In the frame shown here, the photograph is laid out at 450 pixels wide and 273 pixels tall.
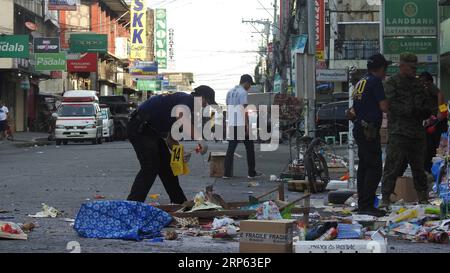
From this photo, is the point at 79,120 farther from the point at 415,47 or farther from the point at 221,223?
the point at 221,223

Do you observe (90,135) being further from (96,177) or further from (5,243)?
(5,243)

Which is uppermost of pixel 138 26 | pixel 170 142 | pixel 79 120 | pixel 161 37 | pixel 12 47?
pixel 161 37

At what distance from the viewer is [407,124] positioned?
9.89 meters

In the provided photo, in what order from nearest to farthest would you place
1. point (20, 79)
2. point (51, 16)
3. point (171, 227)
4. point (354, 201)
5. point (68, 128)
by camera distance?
point (171, 227) < point (354, 201) < point (68, 128) < point (20, 79) < point (51, 16)

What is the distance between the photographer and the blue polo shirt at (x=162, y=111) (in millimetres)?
9016

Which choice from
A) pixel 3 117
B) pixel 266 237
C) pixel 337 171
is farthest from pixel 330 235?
pixel 3 117

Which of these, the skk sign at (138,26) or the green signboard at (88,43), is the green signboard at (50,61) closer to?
the green signboard at (88,43)

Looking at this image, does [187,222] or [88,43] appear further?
[88,43]

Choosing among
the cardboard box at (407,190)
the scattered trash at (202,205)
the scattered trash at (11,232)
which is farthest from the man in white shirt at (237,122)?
the scattered trash at (11,232)

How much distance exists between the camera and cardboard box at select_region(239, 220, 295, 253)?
572cm

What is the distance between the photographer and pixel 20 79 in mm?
47969

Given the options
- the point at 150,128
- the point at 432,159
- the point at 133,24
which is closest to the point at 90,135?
the point at 432,159

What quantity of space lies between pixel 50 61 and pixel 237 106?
32.7 m

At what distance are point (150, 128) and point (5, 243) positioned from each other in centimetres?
271
